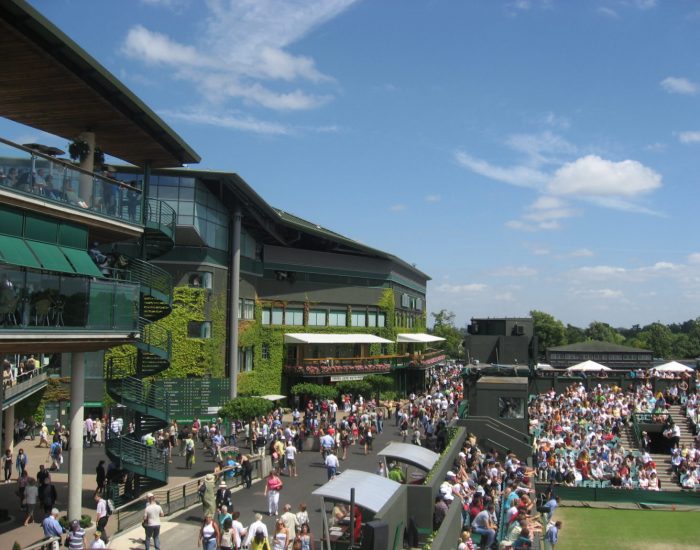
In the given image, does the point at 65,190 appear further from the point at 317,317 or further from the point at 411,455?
the point at 317,317

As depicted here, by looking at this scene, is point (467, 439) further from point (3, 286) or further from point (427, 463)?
point (3, 286)

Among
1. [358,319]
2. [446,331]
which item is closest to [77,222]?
[358,319]

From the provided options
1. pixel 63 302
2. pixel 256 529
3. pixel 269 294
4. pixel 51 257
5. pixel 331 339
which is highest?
pixel 269 294

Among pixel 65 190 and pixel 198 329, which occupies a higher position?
pixel 65 190

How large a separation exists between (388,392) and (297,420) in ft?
72.9

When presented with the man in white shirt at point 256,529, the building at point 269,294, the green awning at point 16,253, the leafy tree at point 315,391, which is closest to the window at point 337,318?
the building at point 269,294

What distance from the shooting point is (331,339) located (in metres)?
51.6

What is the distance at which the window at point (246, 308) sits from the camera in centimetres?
4584

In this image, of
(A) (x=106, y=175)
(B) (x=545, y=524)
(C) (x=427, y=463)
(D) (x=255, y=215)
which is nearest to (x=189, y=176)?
(D) (x=255, y=215)

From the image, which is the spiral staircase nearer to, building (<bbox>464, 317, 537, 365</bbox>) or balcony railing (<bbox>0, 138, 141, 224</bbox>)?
balcony railing (<bbox>0, 138, 141, 224</bbox>)

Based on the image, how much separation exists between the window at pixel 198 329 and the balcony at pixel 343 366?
9.64 meters

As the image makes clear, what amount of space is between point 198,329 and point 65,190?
2419 centimetres

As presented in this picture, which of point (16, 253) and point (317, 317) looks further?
point (317, 317)

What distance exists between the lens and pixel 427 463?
21.7 metres
